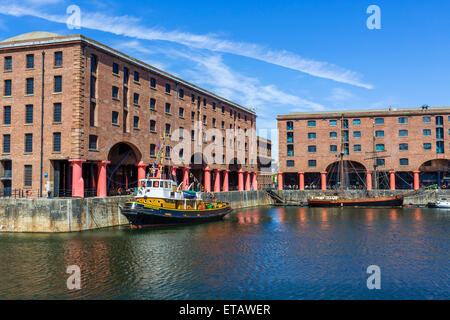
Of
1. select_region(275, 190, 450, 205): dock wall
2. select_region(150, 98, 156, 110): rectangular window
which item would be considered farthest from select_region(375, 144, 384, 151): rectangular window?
select_region(150, 98, 156, 110): rectangular window

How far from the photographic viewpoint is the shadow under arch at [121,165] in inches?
1943

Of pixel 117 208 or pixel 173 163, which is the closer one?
pixel 117 208

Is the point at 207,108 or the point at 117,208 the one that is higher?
the point at 207,108

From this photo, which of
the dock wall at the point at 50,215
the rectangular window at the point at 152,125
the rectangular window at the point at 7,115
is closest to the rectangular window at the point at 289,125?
the rectangular window at the point at 152,125

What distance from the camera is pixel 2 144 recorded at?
4306 centimetres

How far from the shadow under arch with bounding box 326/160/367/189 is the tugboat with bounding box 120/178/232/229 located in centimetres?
4605

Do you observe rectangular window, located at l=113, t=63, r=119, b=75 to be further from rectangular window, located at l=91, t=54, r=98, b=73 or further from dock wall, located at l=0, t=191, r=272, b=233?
dock wall, located at l=0, t=191, r=272, b=233

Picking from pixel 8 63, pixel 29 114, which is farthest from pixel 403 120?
pixel 8 63

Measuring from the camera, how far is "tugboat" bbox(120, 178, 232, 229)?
40.4 meters

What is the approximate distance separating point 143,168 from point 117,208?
9411mm

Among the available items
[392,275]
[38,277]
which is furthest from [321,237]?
[38,277]

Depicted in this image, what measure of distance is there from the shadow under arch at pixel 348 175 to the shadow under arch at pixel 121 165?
4923cm
